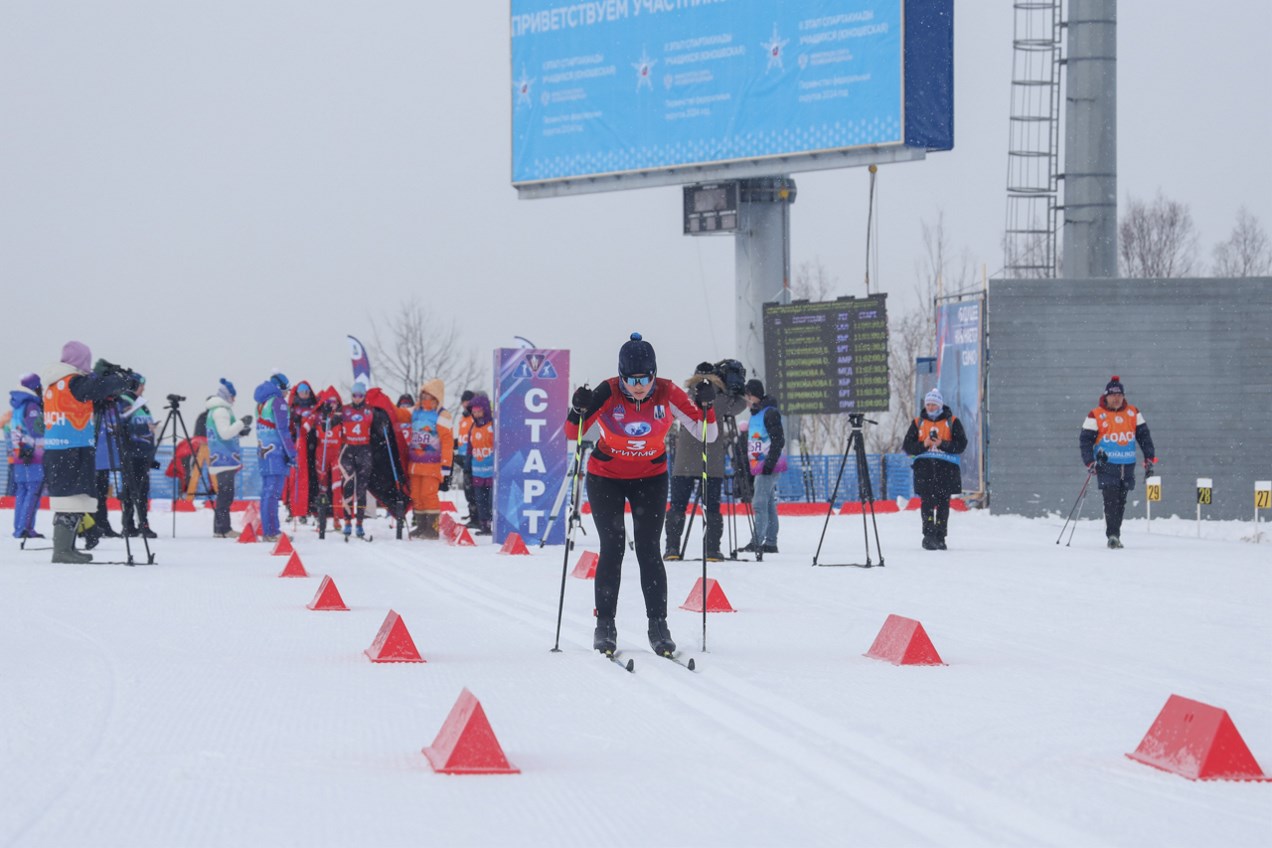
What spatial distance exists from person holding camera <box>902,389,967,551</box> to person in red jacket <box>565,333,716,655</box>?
10.0 meters

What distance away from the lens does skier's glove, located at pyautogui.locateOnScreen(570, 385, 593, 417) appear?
872 cm

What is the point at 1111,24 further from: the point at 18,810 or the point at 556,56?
the point at 18,810

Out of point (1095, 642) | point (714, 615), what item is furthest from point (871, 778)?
point (714, 615)

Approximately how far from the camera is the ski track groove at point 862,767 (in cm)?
477

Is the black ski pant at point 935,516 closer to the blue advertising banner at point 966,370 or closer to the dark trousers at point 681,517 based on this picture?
Result: the dark trousers at point 681,517

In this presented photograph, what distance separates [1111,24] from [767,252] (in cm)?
862

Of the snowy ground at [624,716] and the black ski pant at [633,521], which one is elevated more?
the black ski pant at [633,521]

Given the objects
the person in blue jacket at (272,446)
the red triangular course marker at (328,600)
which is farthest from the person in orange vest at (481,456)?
the red triangular course marker at (328,600)

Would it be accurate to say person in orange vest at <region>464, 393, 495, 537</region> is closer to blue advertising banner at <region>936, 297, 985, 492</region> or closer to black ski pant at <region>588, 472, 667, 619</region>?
blue advertising banner at <region>936, 297, 985, 492</region>

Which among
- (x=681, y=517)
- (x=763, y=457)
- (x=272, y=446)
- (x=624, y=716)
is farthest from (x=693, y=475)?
(x=624, y=716)

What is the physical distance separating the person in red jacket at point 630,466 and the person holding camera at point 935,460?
32.9 ft

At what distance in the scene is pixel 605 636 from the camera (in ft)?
28.9

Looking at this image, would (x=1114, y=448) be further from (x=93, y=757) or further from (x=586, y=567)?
(x=93, y=757)

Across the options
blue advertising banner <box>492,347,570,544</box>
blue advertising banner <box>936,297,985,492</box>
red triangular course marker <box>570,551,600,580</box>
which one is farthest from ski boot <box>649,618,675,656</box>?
blue advertising banner <box>936,297,985,492</box>
